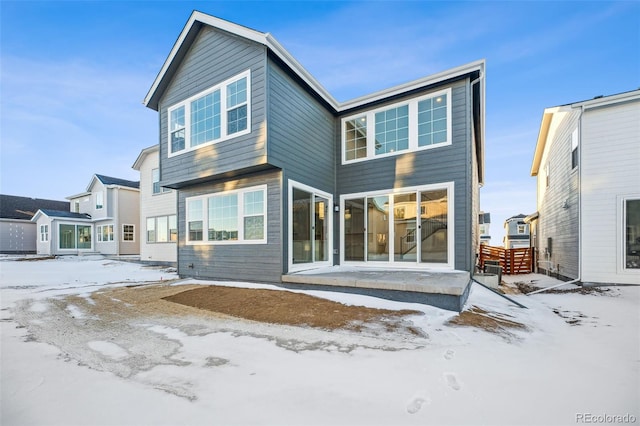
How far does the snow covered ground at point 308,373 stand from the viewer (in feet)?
6.28

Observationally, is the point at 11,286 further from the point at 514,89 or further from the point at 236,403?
the point at 514,89

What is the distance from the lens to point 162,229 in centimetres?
1390

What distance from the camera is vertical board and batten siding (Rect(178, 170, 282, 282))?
6523 mm

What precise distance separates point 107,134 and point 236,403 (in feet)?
111

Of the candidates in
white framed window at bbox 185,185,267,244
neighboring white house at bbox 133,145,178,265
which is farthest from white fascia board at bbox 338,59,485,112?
neighboring white house at bbox 133,145,178,265

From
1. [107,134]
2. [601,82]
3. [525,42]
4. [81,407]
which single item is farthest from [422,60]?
[107,134]

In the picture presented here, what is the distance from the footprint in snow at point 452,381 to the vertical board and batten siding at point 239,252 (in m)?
4.42

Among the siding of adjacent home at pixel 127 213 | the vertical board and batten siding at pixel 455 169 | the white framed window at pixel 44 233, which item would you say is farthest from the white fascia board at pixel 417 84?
the white framed window at pixel 44 233

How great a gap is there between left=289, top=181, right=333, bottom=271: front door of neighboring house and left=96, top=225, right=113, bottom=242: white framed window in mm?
18660

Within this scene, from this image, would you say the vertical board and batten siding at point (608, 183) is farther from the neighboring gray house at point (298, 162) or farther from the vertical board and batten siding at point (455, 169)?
the vertical board and batten siding at point (455, 169)

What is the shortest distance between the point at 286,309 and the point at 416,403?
9.60 feet

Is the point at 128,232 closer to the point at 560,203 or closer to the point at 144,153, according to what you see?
the point at 144,153

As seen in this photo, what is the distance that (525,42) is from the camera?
9.12m

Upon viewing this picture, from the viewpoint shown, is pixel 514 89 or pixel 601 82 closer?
pixel 601 82
